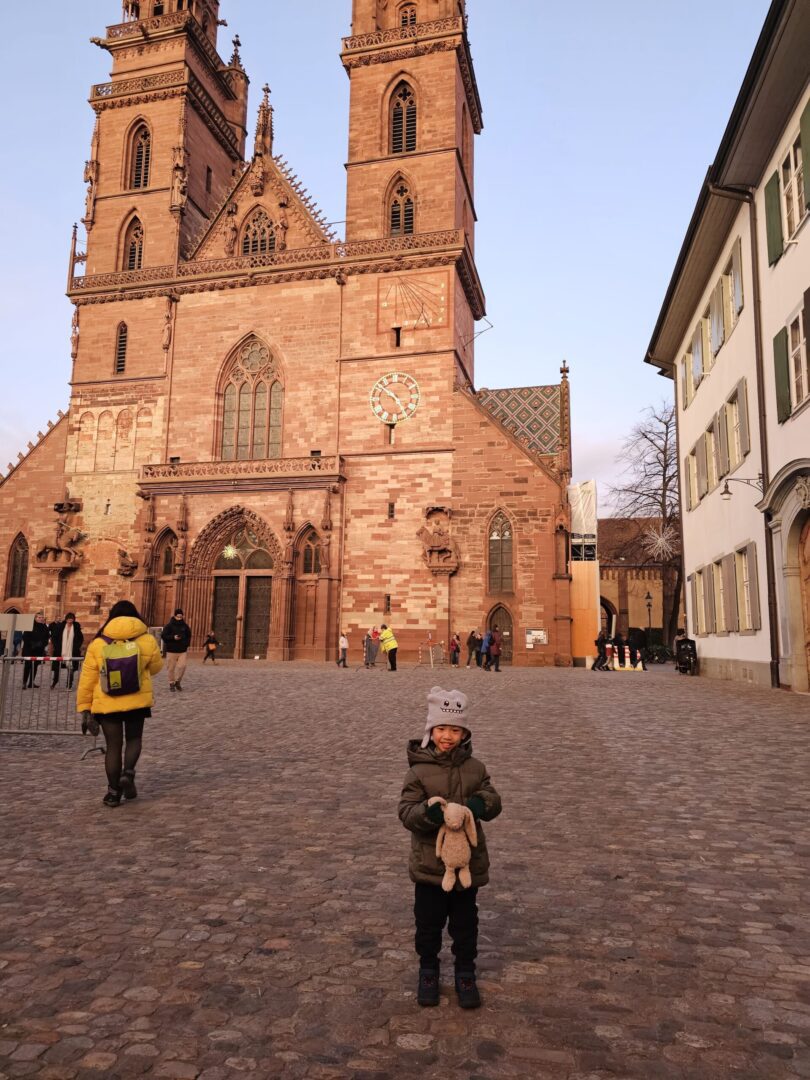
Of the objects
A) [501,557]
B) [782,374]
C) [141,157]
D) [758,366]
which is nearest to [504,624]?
[501,557]

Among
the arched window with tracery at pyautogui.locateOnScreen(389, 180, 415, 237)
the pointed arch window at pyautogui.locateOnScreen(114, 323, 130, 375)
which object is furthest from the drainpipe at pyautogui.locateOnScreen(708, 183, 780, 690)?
the pointed arch window at pyautogui.locateOnScreen(114, 323, 130, 375)

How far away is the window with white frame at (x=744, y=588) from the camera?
17188 mm

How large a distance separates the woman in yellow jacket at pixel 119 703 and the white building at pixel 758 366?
10999 mm

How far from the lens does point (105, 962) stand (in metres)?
3.42

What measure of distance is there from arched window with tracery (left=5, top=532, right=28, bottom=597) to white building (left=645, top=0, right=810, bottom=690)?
26457 mm

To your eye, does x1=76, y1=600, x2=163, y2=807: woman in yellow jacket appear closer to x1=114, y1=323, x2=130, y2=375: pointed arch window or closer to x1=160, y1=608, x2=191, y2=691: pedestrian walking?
x1=160, y1=608, x2=191, y2=691: pedestrian walking

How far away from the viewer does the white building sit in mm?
13883

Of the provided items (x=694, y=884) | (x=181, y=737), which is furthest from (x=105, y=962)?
(x=181, y=737)

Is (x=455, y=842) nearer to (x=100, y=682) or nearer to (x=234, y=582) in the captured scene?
(x=100, y=682)

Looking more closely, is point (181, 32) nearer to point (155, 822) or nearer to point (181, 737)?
point (181, 737)

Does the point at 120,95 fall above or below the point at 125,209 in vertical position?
above

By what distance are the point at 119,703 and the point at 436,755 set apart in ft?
13.2

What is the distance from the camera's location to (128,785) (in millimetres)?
6402

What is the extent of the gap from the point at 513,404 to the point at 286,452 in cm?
938
